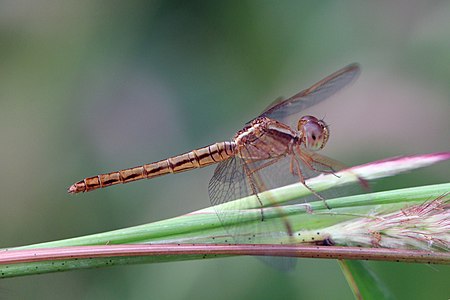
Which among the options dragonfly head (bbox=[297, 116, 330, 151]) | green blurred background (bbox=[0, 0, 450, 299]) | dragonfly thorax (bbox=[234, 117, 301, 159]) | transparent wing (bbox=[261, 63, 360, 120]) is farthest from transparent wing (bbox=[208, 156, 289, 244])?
green blurred background (bbox=[0, 0, 450, 299])

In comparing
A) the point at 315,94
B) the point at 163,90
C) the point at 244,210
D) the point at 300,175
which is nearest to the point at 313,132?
the point at 315,94

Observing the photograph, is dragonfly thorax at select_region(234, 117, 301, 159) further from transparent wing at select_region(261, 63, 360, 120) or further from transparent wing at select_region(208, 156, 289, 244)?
transparent wing at select_region(208, 156, 289, 244)

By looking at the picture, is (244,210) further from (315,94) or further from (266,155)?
(315,94)

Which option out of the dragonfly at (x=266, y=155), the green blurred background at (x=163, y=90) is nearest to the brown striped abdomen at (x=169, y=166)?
the dragonfly at (x=266, y=155)

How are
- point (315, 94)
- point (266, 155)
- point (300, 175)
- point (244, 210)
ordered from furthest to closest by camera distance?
point (315, 94) → point (266, 155) → point (300, 175) → point (244, 210)

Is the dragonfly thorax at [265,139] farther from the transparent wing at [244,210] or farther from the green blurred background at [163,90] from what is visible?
the green blurred background at [163,90]

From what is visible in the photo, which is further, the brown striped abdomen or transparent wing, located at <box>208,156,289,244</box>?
the brown striped abdomen

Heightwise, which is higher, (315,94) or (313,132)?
(315,94)
